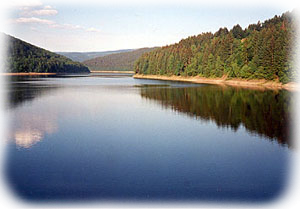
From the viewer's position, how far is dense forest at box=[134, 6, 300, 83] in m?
69.6

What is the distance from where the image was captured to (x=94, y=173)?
13.9 metres

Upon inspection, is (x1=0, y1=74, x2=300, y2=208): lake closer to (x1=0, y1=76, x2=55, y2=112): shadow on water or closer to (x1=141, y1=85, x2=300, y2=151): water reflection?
(x1=141, y1=85, x2=300, y2=151): water reflection

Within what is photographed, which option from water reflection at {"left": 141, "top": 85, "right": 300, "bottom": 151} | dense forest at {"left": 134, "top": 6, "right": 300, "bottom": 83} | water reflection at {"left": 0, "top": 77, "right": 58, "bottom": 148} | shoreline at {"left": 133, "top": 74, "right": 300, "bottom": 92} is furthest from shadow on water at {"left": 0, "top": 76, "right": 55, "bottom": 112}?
dense forest at {"left": 134, "top": 6, "right": 300, "bottom": 83}

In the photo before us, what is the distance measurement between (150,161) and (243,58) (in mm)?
83331

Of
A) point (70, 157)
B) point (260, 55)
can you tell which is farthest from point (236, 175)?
point (260, 55)

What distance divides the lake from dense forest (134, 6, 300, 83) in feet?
153

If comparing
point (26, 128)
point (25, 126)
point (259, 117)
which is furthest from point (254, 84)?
point (26, 128)

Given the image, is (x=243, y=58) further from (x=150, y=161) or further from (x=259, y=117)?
(x=150, y=161)

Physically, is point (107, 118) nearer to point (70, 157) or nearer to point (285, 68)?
point (70, 157)

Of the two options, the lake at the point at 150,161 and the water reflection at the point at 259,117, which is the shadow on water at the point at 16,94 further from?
the water reflection at the point at 259,117

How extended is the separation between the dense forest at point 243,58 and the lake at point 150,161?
46510mm

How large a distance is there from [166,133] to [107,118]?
29.8 ft

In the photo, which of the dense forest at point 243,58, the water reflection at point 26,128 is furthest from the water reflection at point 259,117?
the dense forest at point 243,58

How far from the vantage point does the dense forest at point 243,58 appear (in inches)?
2741
